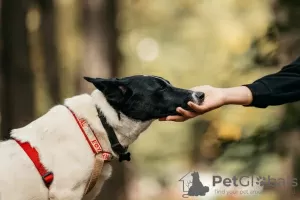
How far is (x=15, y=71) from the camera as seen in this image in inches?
451

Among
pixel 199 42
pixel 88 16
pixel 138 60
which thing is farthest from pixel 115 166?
pixel 138 60

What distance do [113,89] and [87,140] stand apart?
47 centimetres

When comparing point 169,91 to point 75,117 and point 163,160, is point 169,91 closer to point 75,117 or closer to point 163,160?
point 75,117

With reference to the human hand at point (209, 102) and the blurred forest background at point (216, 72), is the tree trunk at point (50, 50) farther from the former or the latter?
the human hand at point (209, 102)

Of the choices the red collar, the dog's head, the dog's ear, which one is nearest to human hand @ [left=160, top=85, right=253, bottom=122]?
the dog's head

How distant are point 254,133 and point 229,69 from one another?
104cm

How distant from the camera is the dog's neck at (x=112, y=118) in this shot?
595 centimetres

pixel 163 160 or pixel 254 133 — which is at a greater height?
pixel 254 133

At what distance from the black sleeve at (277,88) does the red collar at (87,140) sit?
1177mm

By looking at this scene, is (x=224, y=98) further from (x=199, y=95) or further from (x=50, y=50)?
(x=50, y=50)

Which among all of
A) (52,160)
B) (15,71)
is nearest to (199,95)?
(52,160)

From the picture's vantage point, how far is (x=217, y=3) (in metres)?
22.1

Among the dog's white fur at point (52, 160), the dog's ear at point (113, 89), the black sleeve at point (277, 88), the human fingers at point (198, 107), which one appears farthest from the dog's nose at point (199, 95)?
the dog's white fur at point (52, 160)

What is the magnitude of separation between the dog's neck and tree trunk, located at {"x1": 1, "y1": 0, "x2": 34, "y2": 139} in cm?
531
